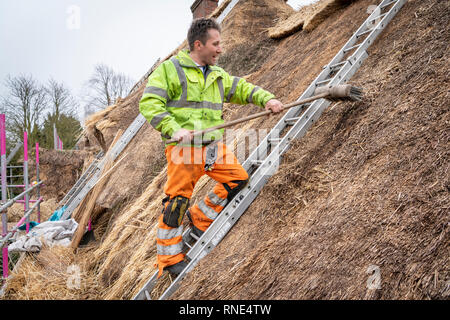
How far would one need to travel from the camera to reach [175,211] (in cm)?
231

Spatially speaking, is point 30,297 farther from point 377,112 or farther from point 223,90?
point 377,112

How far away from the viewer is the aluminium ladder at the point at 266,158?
8.12ft

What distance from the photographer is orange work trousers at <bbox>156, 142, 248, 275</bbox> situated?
2340 millimetres

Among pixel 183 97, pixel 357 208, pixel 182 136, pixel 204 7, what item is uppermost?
pixel 204 7

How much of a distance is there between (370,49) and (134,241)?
357 centimetres

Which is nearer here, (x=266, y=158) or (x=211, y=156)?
(x=211, y=156)

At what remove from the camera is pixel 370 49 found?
310 centimetres

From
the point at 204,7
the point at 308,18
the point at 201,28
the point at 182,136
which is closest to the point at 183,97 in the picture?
the point at 182,136

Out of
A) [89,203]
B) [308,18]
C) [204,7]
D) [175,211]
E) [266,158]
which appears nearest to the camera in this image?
[175,211]

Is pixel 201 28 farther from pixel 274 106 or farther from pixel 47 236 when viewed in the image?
pixel 47 236

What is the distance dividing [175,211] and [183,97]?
36.0 inches

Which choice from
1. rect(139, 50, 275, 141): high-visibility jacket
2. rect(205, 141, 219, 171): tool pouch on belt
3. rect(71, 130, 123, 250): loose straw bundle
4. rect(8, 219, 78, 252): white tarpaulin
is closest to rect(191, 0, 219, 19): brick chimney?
rect(71, 130, 123, 250): loose straw bundle

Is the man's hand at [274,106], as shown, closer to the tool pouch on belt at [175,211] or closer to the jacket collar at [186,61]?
the jacket collar at [186,61]
